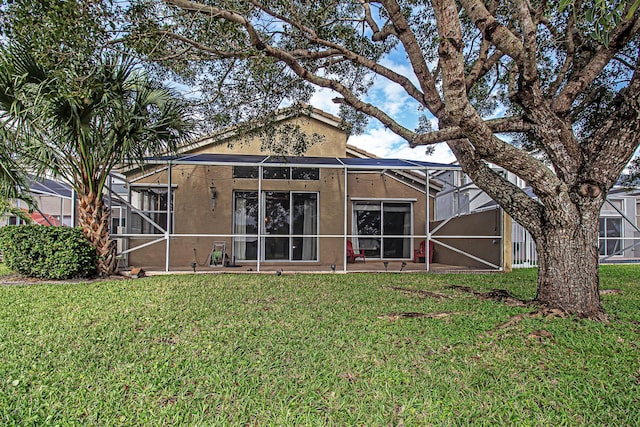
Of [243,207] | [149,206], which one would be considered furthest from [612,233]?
[149,206]

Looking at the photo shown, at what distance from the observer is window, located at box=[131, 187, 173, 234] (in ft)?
38.7

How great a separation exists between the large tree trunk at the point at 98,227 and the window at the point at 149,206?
315 cm

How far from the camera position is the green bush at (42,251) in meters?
7.81

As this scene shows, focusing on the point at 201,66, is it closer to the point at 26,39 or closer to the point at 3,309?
the point at 26,39

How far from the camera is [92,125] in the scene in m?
8.00

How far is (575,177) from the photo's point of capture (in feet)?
16.8

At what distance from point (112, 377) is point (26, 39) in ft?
15.4

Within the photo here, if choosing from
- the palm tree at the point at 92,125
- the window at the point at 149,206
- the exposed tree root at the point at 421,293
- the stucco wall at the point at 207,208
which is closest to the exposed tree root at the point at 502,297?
the exposed tree root at the point at 421,293

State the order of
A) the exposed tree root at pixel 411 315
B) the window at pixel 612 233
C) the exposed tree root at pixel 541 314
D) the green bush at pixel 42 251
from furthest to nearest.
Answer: the window at pixel 612 233 → the green bush at pixel 42 251 → the exposed tree root at pixel 411 315 → the exposed tree root at pixel 541 314

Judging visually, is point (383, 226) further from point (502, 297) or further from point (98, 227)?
point (98, 227)

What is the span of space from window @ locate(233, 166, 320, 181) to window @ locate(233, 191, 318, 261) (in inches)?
21.0

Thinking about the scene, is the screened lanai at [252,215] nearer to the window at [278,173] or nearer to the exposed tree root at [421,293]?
the window at [278,173]

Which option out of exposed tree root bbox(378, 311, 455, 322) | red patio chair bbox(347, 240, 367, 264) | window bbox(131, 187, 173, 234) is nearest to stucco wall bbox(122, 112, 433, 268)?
window bbox(131, 187, 173, 234)


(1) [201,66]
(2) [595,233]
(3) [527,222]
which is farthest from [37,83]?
(2) [595,233]
